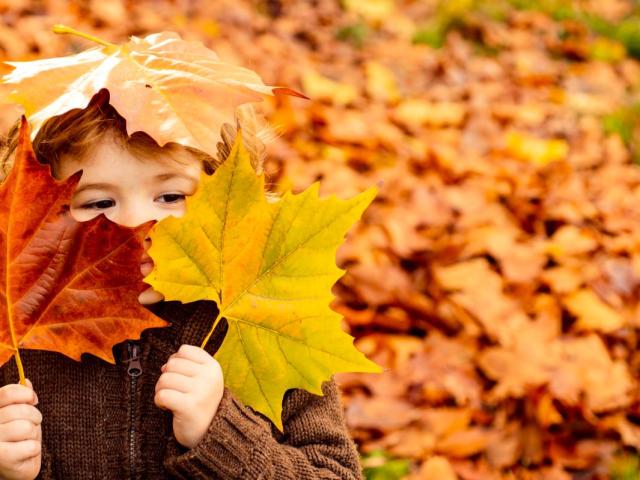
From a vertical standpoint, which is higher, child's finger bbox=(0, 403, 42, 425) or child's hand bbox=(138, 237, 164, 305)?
child's hand bbox=(138, 237, 164, 305)

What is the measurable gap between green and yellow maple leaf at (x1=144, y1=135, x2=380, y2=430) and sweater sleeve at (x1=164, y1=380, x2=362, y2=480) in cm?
8

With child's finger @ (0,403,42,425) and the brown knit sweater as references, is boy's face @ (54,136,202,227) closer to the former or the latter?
the brown knit sweater

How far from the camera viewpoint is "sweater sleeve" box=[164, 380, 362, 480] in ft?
3.76

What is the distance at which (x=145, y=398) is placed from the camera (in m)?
1.27

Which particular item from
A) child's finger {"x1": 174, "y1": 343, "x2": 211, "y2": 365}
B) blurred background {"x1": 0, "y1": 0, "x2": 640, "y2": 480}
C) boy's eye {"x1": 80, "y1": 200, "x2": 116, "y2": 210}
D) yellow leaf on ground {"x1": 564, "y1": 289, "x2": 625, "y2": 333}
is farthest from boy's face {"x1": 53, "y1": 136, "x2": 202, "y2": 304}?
yellow leaf on ground {"x1": 564, "y1": 289, "x2": 625, "y2": 333}

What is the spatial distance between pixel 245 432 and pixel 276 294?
0.22 metres

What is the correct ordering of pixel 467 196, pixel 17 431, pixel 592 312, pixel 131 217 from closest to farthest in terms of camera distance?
pixel 17 431 < pixel 131 217 < pixel 592 312 < pixel 467 196

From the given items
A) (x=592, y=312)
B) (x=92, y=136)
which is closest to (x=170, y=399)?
(x=92, y=136)

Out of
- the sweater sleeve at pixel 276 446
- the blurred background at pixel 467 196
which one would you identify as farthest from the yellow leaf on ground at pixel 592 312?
the sweater sleeve at pixel 276 446

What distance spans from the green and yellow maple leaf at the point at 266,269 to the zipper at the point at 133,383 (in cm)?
21

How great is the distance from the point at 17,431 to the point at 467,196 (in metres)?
1.92

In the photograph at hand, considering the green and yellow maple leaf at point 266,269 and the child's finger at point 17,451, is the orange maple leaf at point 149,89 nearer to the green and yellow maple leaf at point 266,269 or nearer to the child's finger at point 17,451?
the green and yellow maple leaf at point 266,269

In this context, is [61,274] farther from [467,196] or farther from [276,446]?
[467,196]

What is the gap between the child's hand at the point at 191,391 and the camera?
1.09 m
